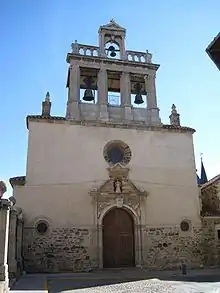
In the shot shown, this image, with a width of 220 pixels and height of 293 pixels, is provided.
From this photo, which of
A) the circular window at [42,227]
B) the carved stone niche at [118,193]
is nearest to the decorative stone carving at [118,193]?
the carved stone niche at [118,193]

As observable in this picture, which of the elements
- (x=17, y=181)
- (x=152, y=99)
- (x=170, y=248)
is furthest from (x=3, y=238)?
(x=152, y=99)

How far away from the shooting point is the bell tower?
16938 mm

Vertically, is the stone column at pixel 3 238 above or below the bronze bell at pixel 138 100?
below

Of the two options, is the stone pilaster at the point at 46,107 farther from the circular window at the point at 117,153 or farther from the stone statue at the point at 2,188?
the stone statue at the point at 2,188

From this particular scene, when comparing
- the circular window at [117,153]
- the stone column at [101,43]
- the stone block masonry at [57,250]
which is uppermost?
the stone column at [101,43]

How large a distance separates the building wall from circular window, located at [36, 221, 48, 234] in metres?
0.20

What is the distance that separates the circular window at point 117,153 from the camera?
650 inches

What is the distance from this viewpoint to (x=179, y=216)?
53.1 feet

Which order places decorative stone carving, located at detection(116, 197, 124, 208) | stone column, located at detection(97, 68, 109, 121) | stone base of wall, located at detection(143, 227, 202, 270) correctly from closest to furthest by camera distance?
stone base of wall, located at detection(143, 227, 202, 270) → decorative stone carving, located at detection(116, 197, 124, 208) → stone column, located at detection(97, 68, 109, 121)

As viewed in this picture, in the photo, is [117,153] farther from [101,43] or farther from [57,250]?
[101,43]

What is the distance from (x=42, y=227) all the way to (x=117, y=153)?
5.21 m

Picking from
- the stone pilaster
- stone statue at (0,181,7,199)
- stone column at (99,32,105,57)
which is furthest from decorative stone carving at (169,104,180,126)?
stone statue at (0,181,7,199)

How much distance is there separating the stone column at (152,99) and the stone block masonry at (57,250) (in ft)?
22.7

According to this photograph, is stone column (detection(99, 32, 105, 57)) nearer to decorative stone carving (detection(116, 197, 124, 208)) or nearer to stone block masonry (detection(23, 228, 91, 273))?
decorative stone carving (detection(116, 197, 124, 208))
